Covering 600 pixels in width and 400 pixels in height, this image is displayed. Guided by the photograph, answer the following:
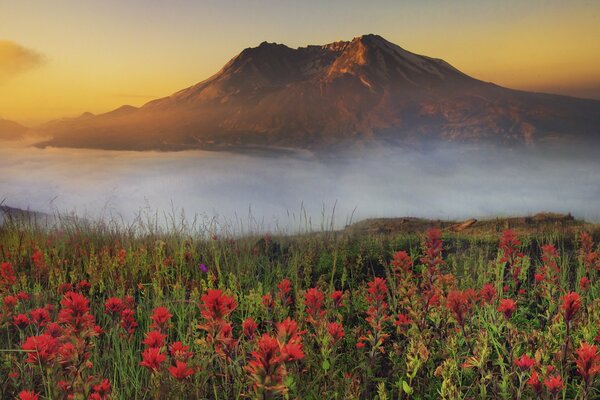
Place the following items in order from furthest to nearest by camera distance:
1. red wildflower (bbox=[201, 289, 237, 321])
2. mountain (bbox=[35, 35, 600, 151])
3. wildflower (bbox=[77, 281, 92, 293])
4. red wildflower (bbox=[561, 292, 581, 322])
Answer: mountain (bbox=[35, 35, 600, 151]), wildflower (bbox=[77, 281, 92, 293]), red wildflower (bbox=[561, 292, 581, 322]), red wildflower (bbox=[201, 289, 237, 321])

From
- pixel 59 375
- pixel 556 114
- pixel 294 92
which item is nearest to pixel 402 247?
pixel 59 375

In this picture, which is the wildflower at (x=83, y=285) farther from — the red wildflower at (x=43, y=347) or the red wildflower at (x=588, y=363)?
the red wildflower at (x=588, y=363)

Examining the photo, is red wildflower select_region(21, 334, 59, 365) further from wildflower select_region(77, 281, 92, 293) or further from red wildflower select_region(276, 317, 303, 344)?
wildflower select_region(77, 281, 92, 293)

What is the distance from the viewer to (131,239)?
446 inches

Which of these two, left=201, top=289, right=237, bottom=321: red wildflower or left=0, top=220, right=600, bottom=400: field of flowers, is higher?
left=201, top=289, right=237, bottom=321: red wildflower

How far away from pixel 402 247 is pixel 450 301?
21.4 ft

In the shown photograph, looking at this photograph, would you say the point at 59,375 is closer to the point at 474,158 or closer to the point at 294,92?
the point at 474,158

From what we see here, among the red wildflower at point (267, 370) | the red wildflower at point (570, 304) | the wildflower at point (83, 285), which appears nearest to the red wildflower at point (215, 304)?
the red wildflower at point (267, 370)

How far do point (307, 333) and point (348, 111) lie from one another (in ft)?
557

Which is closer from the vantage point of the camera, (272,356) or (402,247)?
(272,356)

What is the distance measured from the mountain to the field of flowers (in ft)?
440

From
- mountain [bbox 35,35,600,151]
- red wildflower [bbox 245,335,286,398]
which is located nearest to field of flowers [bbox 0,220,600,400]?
red wildflower [bbox 245,335,286,398]

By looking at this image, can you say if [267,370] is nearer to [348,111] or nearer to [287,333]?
[287,333]

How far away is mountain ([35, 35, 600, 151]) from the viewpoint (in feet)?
475
